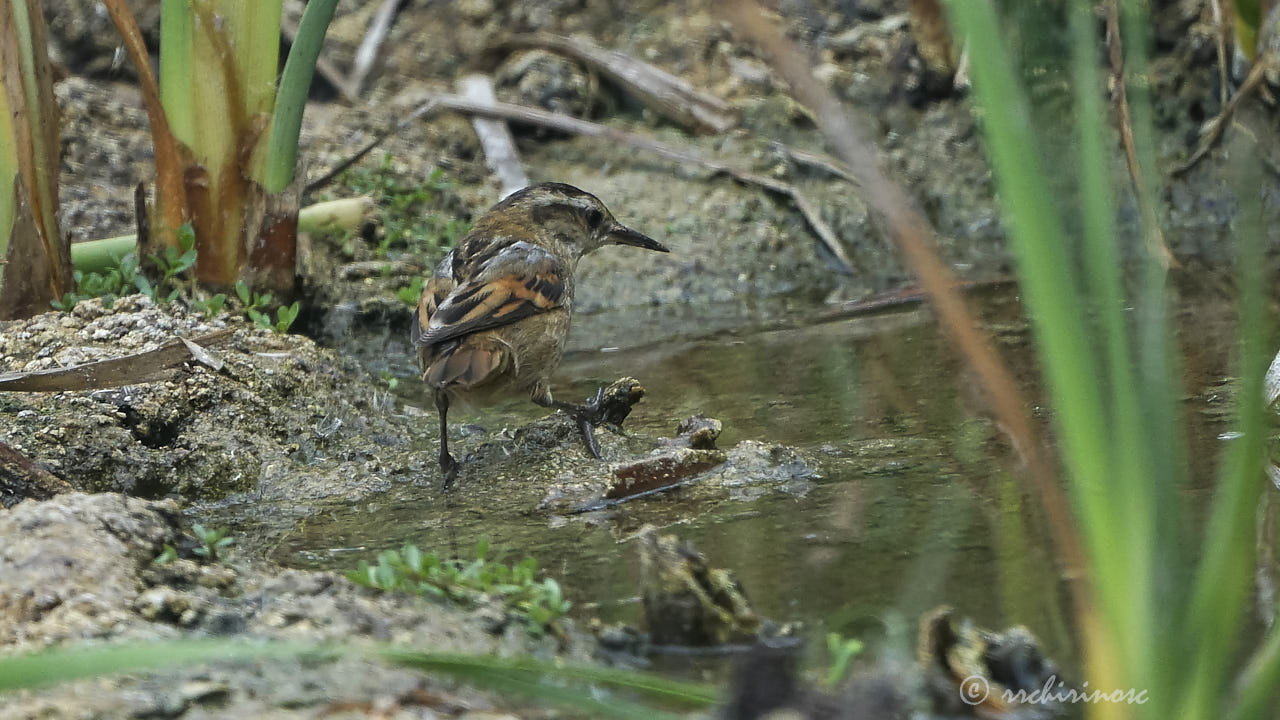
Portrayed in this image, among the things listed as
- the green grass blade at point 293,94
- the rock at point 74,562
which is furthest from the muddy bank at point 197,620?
the green grass blade at point 293,94

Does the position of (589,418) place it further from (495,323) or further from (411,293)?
(411,293)

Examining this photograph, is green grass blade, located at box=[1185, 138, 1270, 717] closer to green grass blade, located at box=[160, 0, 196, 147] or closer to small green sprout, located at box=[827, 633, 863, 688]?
small green sprout, located at box=[827, 633, 863, 688]

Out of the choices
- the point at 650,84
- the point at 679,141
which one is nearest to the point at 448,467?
the point at 679,141

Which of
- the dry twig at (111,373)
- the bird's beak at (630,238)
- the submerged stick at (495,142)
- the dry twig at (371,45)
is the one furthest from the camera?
the dry twig at (371,45)

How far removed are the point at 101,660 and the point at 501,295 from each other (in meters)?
3.07

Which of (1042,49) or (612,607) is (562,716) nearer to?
(612,607)

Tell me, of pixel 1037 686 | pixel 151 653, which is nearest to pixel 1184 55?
pixel 1037 686

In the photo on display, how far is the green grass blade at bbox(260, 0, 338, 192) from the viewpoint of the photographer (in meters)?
5.00

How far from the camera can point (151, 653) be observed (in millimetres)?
1871

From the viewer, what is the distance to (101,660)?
6.10ft

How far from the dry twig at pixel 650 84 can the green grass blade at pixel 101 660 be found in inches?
283

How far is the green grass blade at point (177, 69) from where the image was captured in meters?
5.07

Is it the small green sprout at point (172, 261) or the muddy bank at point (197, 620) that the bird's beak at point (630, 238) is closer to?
the small green sprout at point (172, 261)

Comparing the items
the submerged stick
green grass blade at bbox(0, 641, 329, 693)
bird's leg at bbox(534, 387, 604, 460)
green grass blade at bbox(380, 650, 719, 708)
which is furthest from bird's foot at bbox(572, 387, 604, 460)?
the submerged stick
